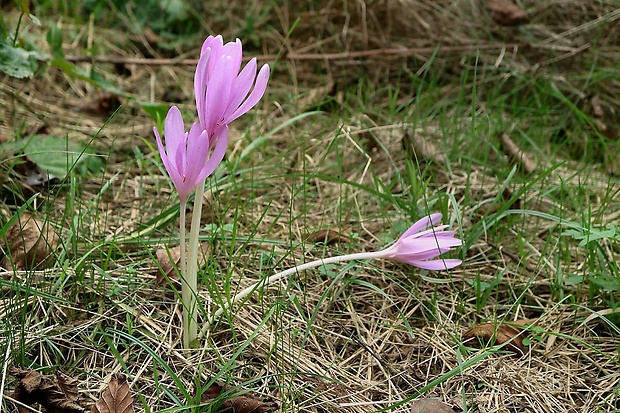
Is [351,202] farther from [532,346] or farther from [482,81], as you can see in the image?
[482,81]

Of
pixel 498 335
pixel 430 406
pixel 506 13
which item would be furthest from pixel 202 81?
pixel 506 13

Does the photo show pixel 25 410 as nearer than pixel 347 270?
Yes

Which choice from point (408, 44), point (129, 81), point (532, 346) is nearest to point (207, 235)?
point (532, 346)

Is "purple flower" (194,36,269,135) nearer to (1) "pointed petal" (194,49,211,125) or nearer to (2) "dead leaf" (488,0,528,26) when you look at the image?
(1) "pointed petal" (194,49,211,125)

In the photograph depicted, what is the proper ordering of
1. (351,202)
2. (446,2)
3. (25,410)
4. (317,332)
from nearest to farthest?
(25,410), (317,332), (351,202), (446,2)

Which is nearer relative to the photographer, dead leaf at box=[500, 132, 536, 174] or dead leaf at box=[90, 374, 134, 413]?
dead leaf at box=[90, 374, 134, 413]

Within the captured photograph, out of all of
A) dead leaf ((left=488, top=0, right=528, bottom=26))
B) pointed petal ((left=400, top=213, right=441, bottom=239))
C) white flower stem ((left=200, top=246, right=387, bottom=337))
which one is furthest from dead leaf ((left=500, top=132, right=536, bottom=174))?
white flower stem ((left=200, top=246, right=387, bottom=337))

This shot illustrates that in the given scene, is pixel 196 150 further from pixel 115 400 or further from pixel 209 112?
pixel 115 400

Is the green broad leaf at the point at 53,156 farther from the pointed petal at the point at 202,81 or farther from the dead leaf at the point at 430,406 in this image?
the dead leaf at the point at 430,406
